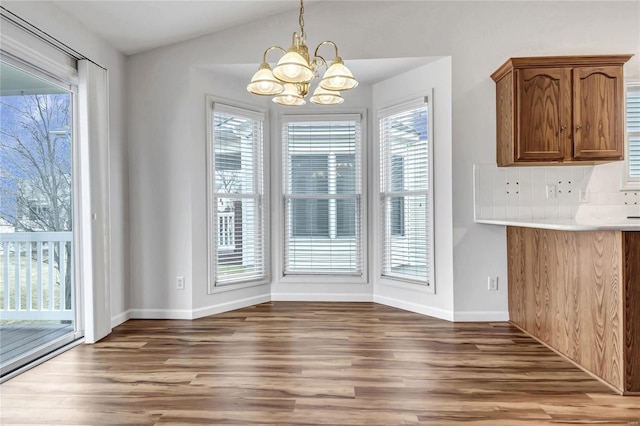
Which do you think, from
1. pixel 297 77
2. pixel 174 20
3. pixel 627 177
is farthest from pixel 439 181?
pixel 174 20

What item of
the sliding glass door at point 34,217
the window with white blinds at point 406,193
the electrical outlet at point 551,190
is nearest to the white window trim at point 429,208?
the window with white blinds at point 406,193

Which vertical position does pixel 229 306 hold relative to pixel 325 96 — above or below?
below

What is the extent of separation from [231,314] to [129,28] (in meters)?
2.77

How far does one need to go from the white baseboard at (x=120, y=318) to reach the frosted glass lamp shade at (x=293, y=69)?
2793 millimetres

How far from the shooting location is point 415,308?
4.04 m

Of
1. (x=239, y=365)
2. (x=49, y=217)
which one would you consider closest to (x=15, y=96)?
(x=49, y=217)

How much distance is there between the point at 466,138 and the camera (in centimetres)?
370

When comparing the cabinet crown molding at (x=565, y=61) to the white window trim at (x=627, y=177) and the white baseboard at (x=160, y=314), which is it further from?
the white baseboard at (x=160, y=314)

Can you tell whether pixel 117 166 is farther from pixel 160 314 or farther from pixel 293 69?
pixel 293 69

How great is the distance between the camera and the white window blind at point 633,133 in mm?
3689

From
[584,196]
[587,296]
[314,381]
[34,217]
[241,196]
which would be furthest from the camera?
[241,196]

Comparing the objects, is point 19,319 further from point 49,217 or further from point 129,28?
point 129,28

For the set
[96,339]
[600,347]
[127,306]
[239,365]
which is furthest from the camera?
[127,306]

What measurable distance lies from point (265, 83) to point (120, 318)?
108 inches
